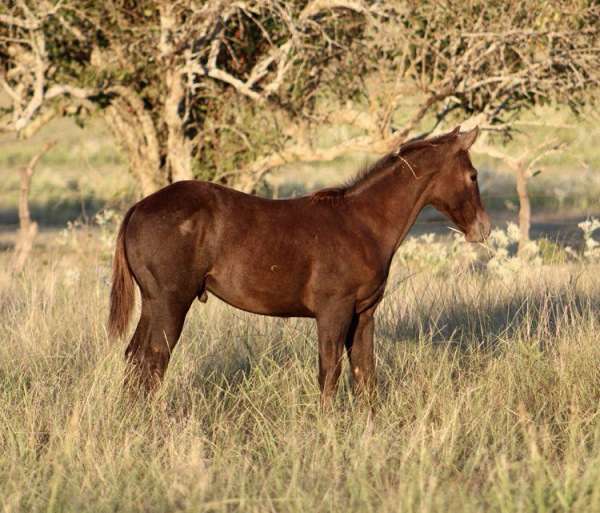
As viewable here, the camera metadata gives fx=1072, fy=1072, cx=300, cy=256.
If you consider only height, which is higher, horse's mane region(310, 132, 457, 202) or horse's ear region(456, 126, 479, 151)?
horse's ear region(456, 126, 479, 151)

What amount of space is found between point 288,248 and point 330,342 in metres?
0.54

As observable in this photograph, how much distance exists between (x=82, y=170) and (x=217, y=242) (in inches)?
1100

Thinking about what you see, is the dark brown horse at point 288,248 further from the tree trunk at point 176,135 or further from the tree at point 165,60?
the tree trunk at point 176,135

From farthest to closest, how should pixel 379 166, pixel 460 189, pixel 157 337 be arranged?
pixel 379 166 < pixel 460 189 < pixel 157 337

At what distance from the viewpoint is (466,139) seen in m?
5.71

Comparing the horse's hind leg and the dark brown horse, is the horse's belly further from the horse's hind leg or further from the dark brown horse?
the horse's hind leg

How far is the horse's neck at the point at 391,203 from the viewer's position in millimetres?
5793

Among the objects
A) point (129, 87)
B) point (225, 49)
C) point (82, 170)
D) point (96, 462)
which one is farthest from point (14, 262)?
point (82, 170)

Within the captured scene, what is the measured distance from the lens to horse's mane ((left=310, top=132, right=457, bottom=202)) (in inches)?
229

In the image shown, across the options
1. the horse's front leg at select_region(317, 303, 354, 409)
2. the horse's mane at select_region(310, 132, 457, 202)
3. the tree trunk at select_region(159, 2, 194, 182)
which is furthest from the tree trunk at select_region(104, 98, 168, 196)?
the horse's front leg at select_region(317, 303, 354, 409)

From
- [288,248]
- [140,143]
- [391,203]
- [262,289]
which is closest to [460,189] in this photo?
[391,203]

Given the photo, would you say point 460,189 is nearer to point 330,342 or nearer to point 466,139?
point 466,139

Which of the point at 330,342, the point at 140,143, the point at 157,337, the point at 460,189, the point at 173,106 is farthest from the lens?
the point at 140,143

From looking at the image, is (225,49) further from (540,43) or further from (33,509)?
(33,509)
